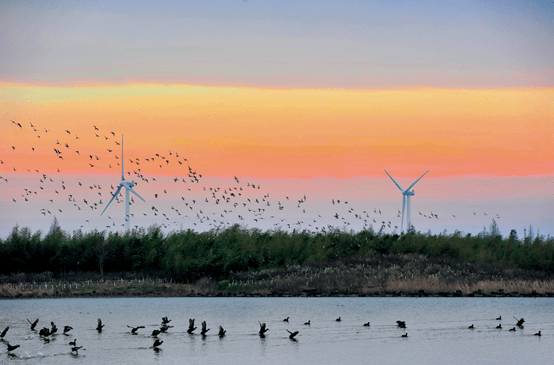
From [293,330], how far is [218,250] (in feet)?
172

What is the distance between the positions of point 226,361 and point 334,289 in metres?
62.2

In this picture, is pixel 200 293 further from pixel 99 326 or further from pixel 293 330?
pixel 99 326

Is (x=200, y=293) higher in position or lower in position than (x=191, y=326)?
higher

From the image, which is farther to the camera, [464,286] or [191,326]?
[464,286]

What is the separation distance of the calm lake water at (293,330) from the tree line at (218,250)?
733 inches

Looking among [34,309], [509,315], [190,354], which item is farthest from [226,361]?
[34,309]

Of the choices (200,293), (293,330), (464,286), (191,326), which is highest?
(464,286)

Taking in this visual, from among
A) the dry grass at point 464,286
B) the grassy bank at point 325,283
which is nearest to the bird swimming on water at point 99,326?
the grassy bank at point 325,283

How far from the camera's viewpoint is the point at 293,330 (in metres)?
62.4

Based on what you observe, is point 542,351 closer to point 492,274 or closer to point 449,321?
point 449,321

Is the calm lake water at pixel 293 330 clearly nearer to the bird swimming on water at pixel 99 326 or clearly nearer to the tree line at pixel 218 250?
the bird swimming on water at pixel 99 326

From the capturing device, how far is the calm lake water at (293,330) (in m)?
48.5

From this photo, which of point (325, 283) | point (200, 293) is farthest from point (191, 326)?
point (325, 283)

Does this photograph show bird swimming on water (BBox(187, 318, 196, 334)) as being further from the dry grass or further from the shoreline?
the dry grass
